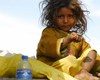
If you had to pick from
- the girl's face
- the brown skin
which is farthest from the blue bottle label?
the girl's face

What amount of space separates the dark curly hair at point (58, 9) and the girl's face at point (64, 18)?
0.06 metres

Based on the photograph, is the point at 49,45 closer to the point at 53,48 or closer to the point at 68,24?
the point at 53,48

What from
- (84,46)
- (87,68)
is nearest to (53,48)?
(87,68)

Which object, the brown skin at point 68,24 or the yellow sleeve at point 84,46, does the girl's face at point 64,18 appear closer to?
the brown skin at point 68,24

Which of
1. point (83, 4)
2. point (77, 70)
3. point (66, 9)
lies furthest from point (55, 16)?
point (77, 70)

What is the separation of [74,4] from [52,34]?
2.30ft

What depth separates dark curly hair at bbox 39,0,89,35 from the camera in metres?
2.94

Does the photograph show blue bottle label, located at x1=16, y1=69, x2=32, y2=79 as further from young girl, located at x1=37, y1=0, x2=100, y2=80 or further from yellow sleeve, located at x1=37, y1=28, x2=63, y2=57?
yellow sleeve, located at x1=37, y1=28, x2=63, y2=57

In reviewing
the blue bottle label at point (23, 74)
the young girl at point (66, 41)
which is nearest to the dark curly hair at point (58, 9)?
the young girl at point (66, 41)

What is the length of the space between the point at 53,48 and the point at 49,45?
0.06m

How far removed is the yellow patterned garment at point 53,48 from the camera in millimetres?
2391


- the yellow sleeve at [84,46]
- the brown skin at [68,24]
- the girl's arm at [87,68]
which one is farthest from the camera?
the yellow sleeve at [84,46]

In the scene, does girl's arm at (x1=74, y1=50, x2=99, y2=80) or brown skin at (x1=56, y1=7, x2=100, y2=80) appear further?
brown skin at (x1=56, y1=7, x2=100, y2=80)

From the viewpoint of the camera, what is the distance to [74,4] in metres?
3.05
